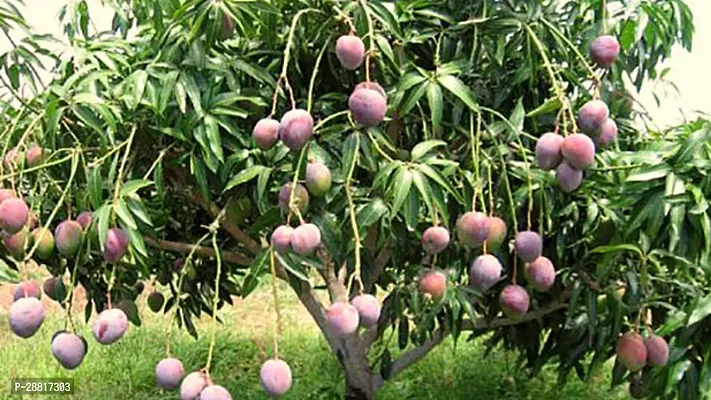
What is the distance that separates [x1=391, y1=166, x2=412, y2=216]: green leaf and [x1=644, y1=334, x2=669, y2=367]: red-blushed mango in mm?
522

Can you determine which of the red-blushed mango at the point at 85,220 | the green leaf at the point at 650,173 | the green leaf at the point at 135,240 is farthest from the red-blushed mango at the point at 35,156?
the green leaf at the point at 650,173

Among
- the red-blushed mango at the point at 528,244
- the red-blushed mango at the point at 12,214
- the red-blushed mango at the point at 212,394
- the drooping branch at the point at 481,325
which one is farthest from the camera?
the drooping branch at the point at 481,325

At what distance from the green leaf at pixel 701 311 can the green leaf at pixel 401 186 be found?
1.82ft

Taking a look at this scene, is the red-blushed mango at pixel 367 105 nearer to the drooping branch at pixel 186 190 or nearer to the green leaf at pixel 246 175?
the green leaf at pixel 246 175

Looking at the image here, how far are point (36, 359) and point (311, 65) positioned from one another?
236 centimetres

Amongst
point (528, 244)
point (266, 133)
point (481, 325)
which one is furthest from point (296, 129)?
point (481, 325)

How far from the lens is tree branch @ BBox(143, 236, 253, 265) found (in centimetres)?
166

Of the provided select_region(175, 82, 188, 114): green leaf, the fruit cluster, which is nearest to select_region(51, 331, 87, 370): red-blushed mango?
select_region(175, 82, 188, 114): green leaf

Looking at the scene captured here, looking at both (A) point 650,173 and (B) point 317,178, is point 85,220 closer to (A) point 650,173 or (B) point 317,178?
(B) point 317,178

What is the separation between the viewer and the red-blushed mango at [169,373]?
3.76 feet

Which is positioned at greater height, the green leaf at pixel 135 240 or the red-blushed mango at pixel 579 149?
the red-blushed mango at pixel 579 149

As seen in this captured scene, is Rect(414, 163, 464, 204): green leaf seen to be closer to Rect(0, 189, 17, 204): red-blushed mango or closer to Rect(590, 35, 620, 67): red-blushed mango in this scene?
Rect(590, 35, 620, 67): red-blushed mango

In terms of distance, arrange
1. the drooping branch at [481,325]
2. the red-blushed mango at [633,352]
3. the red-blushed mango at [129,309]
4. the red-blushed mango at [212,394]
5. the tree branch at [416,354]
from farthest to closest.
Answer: the tree branch at [416,354] → the drooping branch at [481,325] → the red-blushed mango at [129,309] → the red-blushed mango at [633,352] → the red-blushed mango at [212,394]

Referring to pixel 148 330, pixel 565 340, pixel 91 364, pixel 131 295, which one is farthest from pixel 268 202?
pixel 148 330
